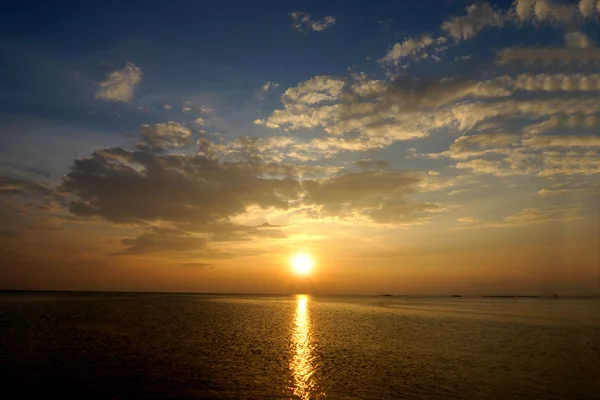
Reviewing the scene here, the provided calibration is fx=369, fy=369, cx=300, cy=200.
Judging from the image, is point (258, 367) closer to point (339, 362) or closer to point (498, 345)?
point (339, 362)

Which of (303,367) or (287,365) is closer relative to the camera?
(303,367)

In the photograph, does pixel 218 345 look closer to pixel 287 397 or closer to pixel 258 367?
pixel 258 367

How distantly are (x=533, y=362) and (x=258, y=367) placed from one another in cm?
2771

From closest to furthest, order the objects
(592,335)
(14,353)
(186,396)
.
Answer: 1. (186,396)
2. (14,353)
3. (592,335)

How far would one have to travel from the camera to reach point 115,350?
129ft

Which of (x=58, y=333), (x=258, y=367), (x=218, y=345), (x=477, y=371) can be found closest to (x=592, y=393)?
(x=477, y=371)

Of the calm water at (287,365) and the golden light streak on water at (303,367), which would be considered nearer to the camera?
the calm water at (287,365)

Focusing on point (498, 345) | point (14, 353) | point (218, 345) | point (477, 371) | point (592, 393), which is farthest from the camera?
point (498, 345)

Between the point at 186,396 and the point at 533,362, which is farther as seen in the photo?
the point at 533,362

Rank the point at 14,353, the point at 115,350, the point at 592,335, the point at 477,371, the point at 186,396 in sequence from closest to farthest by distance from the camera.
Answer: the point at 186,396
the point at 477,371
the point at 14,353
the point at 115,350
the point at 592,335

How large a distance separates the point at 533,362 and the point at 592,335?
30807 mm

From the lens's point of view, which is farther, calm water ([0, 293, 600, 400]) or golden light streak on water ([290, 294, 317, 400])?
golden light streak on water ([290, 294, 317, 400])

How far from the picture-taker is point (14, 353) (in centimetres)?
3572

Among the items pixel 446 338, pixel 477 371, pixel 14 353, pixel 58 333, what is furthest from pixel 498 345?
pixel 58 333
